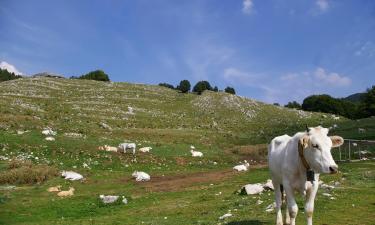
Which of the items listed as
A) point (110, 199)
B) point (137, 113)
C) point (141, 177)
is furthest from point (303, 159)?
point (137, 113)

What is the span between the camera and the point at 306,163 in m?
11.3

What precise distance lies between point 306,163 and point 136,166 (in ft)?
97.1

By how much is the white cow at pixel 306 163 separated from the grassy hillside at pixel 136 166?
3.55m

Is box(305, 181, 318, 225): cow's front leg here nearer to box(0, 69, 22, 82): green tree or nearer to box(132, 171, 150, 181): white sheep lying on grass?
box(132, 171, 150, 181): white sheep lying on grass

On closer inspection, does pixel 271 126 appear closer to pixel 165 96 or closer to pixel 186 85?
pixel 165 96

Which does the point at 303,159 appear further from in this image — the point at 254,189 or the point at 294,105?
the point at 294,105

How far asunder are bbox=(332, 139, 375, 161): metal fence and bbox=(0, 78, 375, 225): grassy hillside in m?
7.08

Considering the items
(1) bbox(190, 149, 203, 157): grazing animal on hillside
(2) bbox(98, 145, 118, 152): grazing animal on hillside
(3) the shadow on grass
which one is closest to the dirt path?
(1) bbox(190, 149, 203, 157): grazing animal on hillside

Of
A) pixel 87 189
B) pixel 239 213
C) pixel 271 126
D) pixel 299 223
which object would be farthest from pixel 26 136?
pixel 271 126

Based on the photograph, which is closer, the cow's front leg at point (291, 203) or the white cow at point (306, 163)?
the white cow at point (306, 163)

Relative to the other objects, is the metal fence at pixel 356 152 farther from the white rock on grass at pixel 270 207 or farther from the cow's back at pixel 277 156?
the cow's back at pixel 277 156

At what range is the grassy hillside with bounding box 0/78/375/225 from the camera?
20625 mm

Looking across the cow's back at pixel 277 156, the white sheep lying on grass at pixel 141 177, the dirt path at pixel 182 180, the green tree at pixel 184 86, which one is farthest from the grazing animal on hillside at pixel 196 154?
the green tree at pixel 184 86

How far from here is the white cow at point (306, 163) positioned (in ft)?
35.3
